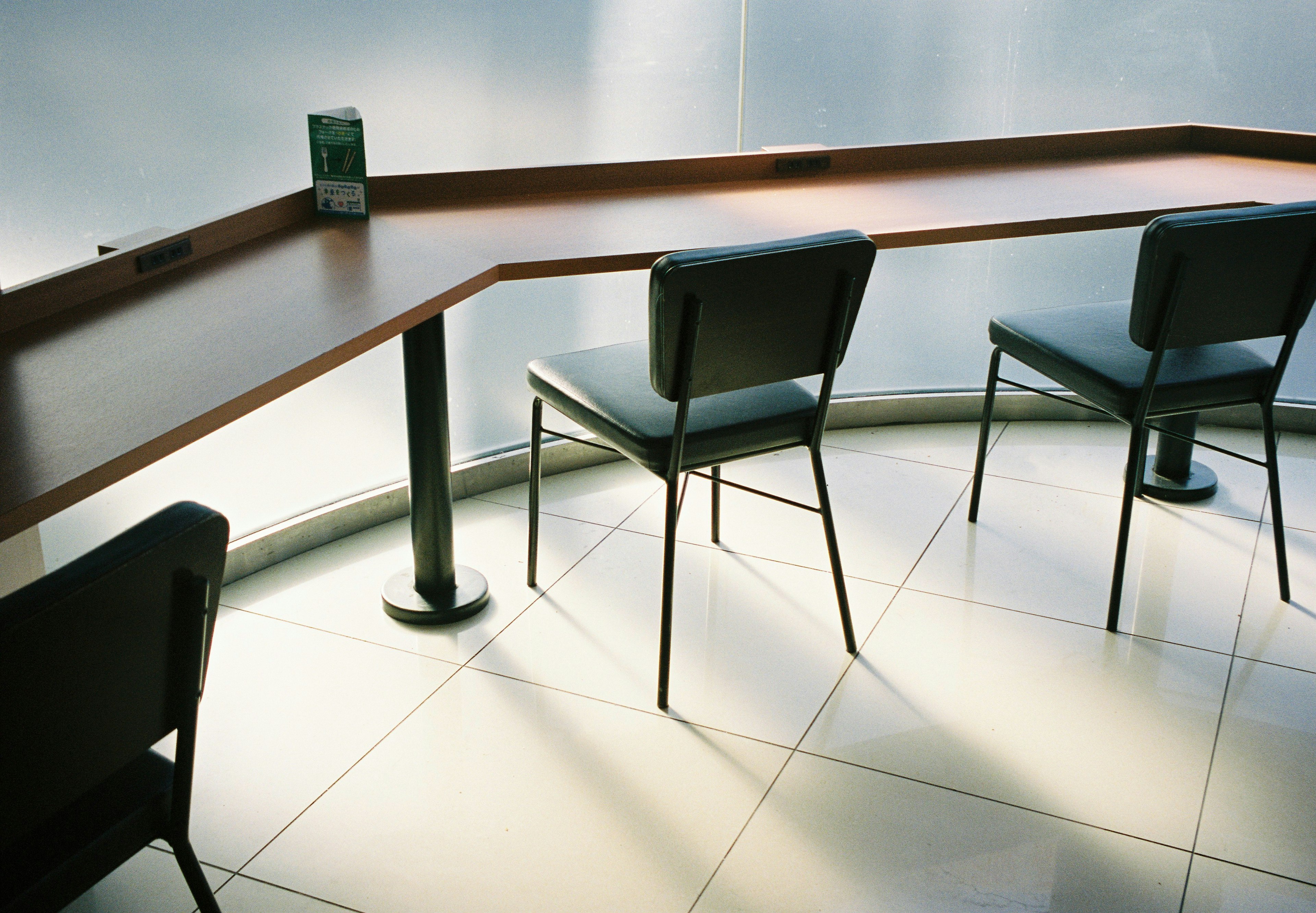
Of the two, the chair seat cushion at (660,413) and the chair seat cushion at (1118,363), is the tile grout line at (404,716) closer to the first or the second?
the chair seat cushion at (660,413)

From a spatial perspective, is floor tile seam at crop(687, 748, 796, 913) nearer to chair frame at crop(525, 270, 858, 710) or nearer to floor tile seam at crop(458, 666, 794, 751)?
floor tile seam at crop(458, 666, 794, 751)

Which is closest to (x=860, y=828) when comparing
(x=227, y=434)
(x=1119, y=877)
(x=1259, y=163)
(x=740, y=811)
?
(x=740, y=811)

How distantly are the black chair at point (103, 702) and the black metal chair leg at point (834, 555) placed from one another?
131cm

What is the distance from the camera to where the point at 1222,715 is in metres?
2.13

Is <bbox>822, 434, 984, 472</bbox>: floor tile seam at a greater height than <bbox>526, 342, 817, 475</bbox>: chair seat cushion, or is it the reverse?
<bbox>526, 342, 817, 475</bbox>: chair seat cushion

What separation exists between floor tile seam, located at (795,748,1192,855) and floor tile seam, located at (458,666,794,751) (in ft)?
0.25

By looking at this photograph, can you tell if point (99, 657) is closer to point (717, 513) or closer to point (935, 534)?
point (717, 513)

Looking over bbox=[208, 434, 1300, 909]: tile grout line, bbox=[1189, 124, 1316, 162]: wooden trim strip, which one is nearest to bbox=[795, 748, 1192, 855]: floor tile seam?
bbox=[208, 434, 1300, 909]: tile grout line

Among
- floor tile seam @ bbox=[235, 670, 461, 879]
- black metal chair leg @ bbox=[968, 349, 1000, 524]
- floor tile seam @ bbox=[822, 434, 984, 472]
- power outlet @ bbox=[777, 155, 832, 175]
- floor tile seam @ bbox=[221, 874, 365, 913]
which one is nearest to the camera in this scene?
floor tile seam @ bbox=[221, 874, 365, 913]

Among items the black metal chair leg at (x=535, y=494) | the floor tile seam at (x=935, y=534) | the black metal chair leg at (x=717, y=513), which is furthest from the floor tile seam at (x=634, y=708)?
the black metal chair leg at (x=717, y=513)

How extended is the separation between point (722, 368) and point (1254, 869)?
1160 mm

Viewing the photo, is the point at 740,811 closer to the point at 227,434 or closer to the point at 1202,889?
the point at 1202,889

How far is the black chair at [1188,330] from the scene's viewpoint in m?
2.08

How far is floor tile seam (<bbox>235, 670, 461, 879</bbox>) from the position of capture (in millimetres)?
1793
